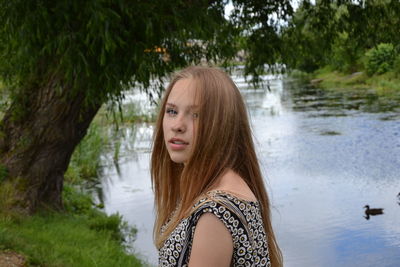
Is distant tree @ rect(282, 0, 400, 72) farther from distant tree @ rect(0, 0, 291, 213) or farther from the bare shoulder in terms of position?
the bare shoulder

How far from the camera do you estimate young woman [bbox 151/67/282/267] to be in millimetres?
1324

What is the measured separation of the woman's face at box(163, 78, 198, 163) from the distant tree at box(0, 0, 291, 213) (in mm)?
3193

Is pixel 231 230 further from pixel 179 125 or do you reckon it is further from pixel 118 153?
pixel 118 153

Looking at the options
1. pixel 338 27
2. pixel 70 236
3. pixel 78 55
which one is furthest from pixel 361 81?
pixel 78 55

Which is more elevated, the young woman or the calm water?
the young woman

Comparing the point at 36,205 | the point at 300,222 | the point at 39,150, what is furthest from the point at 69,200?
the point at 300,222

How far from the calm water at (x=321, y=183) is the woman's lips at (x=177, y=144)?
329 centimetres

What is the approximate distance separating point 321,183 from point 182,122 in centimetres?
1155

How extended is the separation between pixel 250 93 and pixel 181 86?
3069 centimetres

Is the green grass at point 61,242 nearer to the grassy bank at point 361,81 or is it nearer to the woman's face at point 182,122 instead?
the woman's face at point 182,122

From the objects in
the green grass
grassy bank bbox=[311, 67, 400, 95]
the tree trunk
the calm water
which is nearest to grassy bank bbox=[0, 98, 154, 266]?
the green grass

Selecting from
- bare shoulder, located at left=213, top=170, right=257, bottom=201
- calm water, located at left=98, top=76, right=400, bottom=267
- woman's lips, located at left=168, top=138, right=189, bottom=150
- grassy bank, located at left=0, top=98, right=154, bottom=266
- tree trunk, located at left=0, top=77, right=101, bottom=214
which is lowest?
calm water, located at left=98, top=76, right=400, bottom=267

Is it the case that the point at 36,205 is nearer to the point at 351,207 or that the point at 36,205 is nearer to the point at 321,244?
the point at 321,244

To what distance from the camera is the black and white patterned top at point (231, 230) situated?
134 cm
